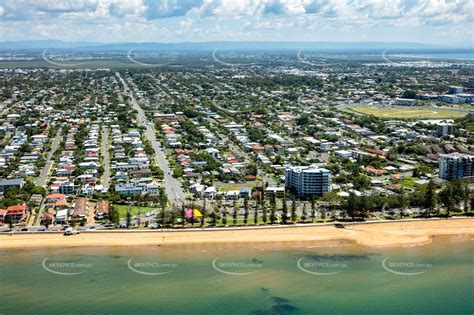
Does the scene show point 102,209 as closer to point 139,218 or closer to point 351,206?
point 139,218

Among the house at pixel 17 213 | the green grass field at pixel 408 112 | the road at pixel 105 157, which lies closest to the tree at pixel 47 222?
the house at pixel 17 213

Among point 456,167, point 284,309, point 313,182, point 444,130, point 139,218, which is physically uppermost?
point 444,130

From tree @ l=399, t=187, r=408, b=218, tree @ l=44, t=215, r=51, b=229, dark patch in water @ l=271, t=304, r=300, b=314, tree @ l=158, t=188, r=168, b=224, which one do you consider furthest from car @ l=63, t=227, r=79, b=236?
tree @ l=399, t=187, r=408, b=218

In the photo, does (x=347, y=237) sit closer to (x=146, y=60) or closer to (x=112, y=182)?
(x=112, y=182)

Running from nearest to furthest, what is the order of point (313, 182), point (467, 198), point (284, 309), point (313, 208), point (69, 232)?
point (284, 309)
point (69, 232)
point (313, 208)
point (467, 198)
point (313, 182)

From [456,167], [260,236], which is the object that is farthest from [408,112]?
[260,236]
